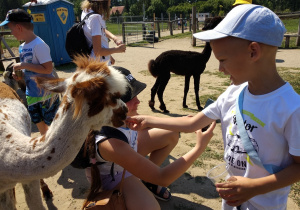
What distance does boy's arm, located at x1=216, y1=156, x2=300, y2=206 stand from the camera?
3.39 ft

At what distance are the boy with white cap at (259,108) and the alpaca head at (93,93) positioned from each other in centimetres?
53

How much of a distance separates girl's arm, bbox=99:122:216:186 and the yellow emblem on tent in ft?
29.5

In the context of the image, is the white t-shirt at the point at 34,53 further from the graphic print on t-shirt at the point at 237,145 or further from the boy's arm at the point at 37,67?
the graphic print on t-shirt at the point at 237,145

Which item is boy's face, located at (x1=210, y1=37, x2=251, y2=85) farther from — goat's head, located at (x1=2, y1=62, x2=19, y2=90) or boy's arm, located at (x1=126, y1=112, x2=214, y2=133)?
goat's head, located at (x1=2, y1=62, x2=19, y2=90)

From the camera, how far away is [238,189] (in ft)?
3.49

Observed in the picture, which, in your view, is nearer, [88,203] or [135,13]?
[88,203]

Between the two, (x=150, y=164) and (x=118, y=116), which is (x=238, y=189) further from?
(x=118, y=116)

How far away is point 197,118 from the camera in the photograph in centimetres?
153

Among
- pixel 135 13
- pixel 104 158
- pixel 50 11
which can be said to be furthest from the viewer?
pixel 135 13

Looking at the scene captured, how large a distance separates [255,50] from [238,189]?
0.61m

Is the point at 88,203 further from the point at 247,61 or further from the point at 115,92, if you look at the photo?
the point at 247,61

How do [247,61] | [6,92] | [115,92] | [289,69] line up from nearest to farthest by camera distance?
[247,61]
[115,92]
[6,92]
[289,69]

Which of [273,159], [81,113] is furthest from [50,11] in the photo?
[273,159]

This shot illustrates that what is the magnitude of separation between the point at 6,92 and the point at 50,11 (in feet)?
25.2
